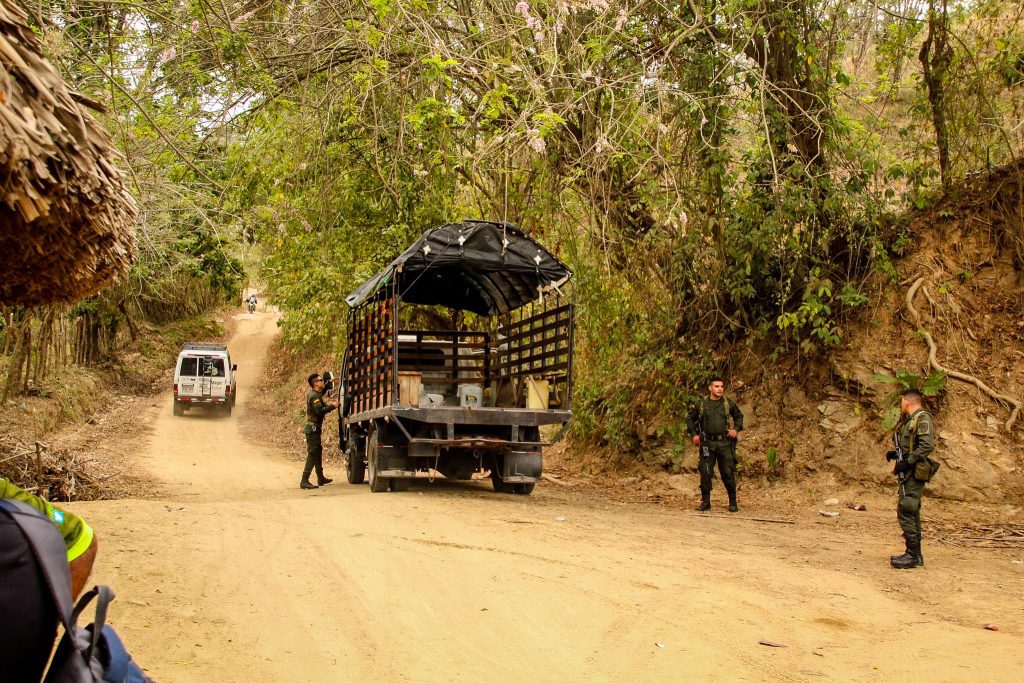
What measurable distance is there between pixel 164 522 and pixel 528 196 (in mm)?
8025

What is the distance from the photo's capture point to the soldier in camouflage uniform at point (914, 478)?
8.12 m

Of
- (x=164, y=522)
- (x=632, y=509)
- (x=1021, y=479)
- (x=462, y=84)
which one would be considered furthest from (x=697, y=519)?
(x=462, y=84)

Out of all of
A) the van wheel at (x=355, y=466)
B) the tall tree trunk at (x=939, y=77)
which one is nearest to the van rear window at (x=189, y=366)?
the van wheel at (x=355, y=466)

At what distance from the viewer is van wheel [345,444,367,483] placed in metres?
14.6

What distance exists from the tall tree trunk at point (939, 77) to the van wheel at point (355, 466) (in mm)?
9490

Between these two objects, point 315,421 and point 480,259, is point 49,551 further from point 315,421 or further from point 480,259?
point 315,421

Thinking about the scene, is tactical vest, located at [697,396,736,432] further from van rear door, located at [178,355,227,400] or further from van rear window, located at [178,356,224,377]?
van rear window, located at [178,356,224,377]

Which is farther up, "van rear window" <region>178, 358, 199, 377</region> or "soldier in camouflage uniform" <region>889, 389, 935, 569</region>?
"van rear window" <region>178, 358, 199, 377</region>

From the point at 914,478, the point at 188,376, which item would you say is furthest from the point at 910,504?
the point at 188,376

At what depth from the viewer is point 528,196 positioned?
Answer: 48.5 feet

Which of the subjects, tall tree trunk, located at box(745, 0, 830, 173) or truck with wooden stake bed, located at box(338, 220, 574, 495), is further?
tall tree trunk, located at box(745, 0, 830, 173)

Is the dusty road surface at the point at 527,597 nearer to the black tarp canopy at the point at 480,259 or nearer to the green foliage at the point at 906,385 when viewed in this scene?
the green foliage at the point at 906,385

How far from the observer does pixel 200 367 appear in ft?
94.2

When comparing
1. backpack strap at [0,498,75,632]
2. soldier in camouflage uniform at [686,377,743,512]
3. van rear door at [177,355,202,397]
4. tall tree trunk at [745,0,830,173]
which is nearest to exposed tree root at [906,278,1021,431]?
tall tree trunk at [745,0,830,173]
